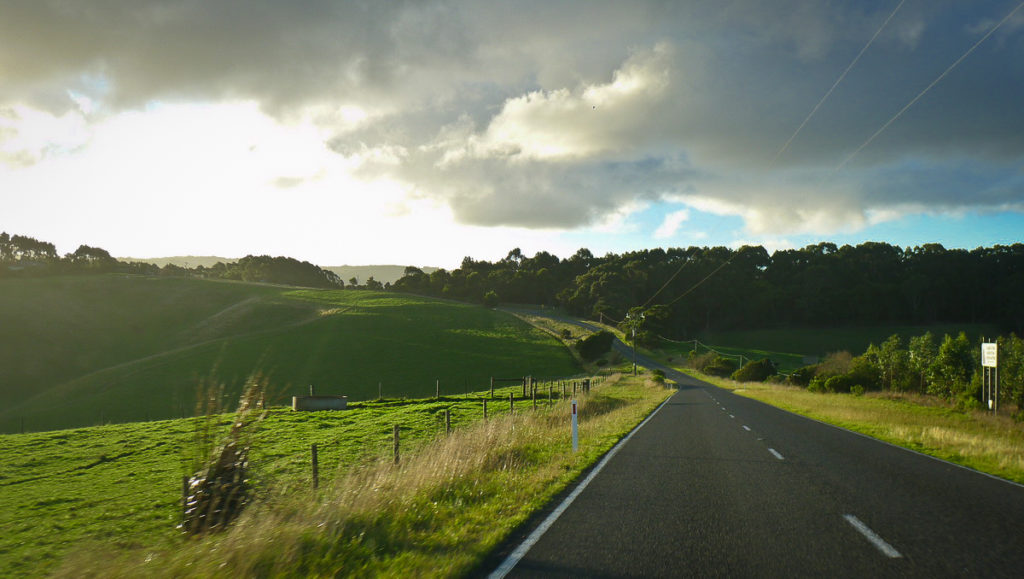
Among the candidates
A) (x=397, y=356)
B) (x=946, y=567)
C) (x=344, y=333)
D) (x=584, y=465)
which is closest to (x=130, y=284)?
(x=344, y=333)

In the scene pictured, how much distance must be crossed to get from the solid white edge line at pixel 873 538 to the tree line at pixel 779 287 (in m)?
109

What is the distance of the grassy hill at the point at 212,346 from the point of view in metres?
55.1

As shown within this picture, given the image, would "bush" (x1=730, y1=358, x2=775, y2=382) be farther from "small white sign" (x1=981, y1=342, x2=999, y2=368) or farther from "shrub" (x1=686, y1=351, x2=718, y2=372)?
"small white sign" (x1=981, y1=342, x2=999, y2=368)

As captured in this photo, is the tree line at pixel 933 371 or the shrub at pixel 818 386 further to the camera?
the shrub at pixel 818 386

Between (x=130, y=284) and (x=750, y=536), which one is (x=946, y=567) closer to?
(x=750, y=536)

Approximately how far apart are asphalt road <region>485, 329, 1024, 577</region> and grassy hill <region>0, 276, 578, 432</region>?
36238 mm

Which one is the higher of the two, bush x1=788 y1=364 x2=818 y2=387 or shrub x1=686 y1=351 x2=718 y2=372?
bush x1=788 y1=364 x2=818 y2=387

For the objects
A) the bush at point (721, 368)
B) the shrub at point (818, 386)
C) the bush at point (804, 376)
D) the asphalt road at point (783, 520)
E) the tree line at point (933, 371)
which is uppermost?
the asphalt road at point (783, 520)

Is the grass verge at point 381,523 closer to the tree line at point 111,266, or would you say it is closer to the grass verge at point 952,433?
the grass verge at point 952,433

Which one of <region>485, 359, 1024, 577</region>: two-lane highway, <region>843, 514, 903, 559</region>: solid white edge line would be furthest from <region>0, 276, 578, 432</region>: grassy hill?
<region>843, 514, 903, 559</region>: solid white edge line

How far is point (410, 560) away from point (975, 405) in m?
35.6

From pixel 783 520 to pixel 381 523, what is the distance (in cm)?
523

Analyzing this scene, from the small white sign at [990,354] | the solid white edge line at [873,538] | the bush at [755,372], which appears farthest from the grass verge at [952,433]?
Result: the bush at [755,372]

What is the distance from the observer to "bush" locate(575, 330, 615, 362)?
270 ft
